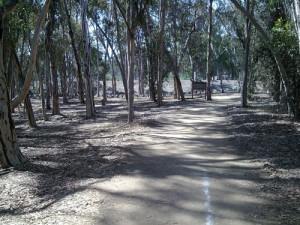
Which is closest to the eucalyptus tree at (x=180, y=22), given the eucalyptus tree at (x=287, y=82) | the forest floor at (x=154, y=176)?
the eucalyptus tree at (x=287, y=82)

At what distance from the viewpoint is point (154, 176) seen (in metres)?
6.46

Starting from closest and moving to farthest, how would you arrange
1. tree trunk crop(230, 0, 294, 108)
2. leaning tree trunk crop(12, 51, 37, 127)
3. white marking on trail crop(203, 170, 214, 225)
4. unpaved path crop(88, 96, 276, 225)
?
white marking on trail crop(203, 170, 214, 225), unpaved path crop(88, 96, 276, 225), tree trunk crop(230, 0, 294, 108), leaning tree trunk crop(12, 51, 37, 127)

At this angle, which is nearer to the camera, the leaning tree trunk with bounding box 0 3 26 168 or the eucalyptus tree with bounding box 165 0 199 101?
the leaning tree trunk with bounding box 0 3 26 168

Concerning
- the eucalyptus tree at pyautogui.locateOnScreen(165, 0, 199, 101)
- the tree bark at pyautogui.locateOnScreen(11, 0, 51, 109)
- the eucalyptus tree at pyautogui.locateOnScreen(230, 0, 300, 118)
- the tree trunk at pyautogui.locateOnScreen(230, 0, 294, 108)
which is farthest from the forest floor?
the eucalyptus tree at pyautogui.locateOnScreen(165, 0, 199, 101)

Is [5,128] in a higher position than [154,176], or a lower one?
higher

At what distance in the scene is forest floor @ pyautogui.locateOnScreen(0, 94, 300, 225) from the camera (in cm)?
478

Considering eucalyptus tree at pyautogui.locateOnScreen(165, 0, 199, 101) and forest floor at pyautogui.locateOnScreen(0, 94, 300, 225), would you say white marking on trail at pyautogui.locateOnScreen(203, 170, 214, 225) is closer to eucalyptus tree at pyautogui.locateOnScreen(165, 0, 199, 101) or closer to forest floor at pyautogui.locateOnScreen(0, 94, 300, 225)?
forest floor at pyautogui.locateOnScreen(0, 94, 300, 225)

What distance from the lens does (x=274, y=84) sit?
52.7 ft

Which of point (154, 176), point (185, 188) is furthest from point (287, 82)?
point (185, 188)

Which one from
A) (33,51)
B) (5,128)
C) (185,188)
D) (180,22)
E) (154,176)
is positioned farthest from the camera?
(180,22)

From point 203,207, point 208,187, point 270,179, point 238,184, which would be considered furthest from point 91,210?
point 270,179

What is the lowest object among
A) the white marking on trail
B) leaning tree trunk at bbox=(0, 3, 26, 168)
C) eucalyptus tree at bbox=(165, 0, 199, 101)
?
the white marking on trail

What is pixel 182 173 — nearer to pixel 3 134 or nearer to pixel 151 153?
pixel 151 153

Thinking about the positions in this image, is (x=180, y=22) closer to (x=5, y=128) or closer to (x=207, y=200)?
(x=5, y=128)
